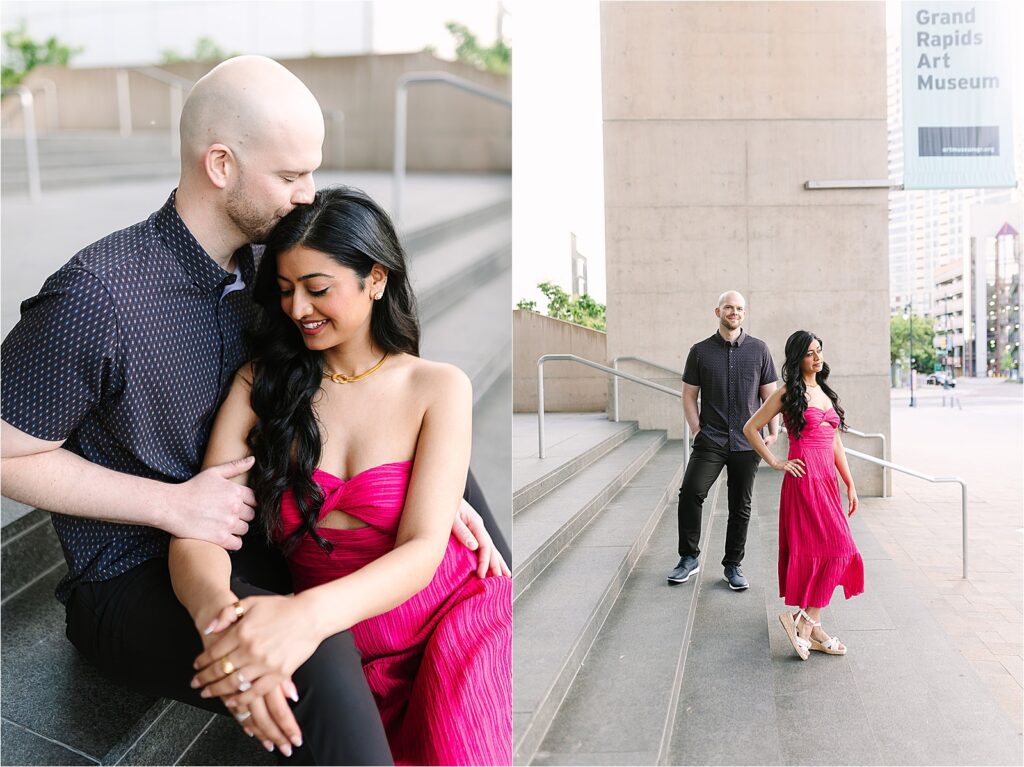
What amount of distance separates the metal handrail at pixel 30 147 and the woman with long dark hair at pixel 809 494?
3885 mm

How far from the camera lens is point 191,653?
0.91 meters

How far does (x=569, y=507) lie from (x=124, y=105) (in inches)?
175

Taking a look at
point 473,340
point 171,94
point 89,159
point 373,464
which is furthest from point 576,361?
point 171,94

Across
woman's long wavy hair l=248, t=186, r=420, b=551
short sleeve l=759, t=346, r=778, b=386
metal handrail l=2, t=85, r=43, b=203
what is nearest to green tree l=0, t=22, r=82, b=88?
metal handrail l=2, t=85, r=43, b=203

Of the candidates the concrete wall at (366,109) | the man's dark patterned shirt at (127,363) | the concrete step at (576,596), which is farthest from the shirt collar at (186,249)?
the concrete wall at (366,109)

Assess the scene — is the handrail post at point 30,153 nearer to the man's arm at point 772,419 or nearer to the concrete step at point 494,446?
the concrete step at point 494,446

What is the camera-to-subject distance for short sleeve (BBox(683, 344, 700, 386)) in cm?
301

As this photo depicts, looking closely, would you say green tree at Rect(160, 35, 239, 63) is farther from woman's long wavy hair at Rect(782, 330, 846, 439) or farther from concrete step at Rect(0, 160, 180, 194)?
woman's long wavy hair at Rect(782, 330, 846, 439)

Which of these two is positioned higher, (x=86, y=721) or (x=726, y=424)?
(x=726, y=424)

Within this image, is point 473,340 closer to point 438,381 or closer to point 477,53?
point 438,381

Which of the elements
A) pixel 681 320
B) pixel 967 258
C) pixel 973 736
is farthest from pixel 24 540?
pixel 967 258

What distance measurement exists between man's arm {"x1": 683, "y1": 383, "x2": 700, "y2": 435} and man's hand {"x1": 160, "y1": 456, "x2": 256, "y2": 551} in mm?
2237

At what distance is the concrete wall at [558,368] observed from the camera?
152 inches

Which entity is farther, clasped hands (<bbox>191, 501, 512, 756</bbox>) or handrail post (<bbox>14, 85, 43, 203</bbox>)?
handrail post (<bbox>14, 85, 43, 203</bbox>)
